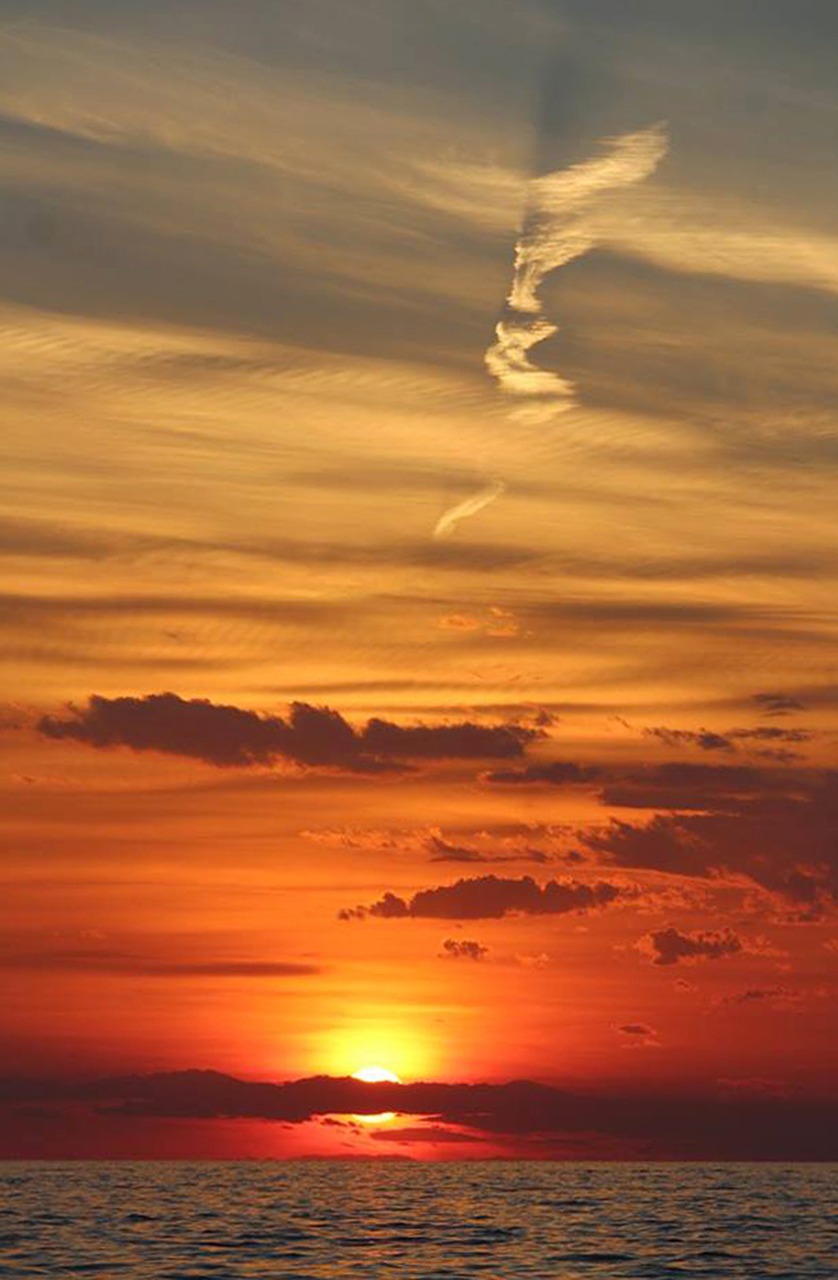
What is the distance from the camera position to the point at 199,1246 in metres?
138

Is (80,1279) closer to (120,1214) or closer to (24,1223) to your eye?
(24,1223)

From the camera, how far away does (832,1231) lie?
17050 centimetres

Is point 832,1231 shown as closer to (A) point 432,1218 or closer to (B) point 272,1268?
(A) point 432,1218

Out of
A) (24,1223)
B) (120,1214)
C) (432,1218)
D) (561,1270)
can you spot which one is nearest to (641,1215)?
(432,1218)

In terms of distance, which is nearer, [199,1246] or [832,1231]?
[199,1246]

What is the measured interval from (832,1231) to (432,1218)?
3870 cm

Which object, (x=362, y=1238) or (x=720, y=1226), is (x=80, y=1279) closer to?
(x=362, y=1238)

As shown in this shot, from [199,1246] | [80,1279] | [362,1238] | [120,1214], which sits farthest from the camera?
[120,1214]

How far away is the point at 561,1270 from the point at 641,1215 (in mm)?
80230

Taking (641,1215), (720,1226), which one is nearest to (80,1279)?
(720,1226)

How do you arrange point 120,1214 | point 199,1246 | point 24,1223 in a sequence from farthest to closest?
point 120,1214 < point 24,1223 < point 199,1246

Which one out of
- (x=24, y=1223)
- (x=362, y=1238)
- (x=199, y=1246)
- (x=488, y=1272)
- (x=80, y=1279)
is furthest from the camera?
(x=24, y=1223)

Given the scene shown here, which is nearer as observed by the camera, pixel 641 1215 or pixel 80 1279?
pixel 80 1279

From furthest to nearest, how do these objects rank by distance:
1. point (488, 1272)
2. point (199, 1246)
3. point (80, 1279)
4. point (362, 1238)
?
point (362, 1238), point (199, 1246), point (488, 1272), point (80, 1279)
